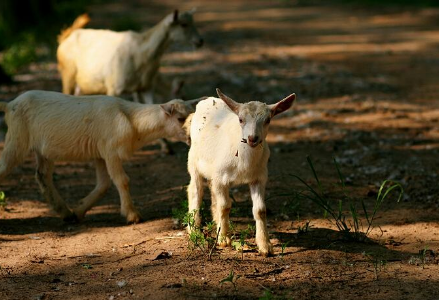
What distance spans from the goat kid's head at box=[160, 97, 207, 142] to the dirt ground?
92 cm

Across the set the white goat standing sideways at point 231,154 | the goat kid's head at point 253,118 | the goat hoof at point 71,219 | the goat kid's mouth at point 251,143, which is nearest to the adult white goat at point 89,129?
the goat hoof at point 71,219

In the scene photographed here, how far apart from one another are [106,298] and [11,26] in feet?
53.2

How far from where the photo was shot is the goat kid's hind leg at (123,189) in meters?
7.79

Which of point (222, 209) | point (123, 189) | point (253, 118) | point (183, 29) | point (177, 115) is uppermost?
point (183, 29)

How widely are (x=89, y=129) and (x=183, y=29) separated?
3997mm

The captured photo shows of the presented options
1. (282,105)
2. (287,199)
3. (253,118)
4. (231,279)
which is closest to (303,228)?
(287,199)

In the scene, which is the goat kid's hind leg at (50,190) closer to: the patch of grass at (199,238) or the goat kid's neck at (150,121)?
the goat kid's neck at (150,121)

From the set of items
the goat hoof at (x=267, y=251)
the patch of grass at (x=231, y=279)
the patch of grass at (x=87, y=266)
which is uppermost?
the patch of grass at (x=231, y=279)

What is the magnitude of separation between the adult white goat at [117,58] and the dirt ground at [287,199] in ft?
3.57

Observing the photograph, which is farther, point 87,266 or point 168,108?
point 168,108

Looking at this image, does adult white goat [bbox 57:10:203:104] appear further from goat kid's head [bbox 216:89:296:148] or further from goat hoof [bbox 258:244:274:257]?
goat hoof [bbox 258:244:274:257]

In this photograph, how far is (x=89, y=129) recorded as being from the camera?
25.8 feet

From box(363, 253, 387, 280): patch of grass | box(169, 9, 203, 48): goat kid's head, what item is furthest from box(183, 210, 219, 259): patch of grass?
box(169, 9, 203, 48): goat kid's head

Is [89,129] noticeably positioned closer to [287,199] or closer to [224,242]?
[224,242]
